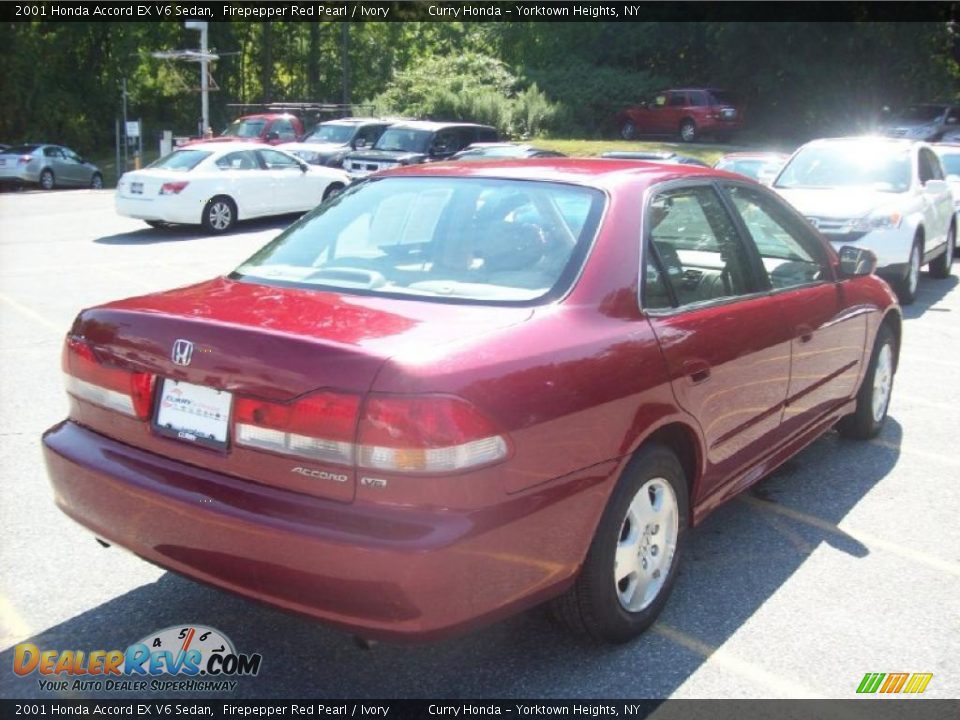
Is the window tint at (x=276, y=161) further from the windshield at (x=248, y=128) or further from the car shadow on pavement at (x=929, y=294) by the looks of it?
the car shadow on pavement at (x=929, y=294)

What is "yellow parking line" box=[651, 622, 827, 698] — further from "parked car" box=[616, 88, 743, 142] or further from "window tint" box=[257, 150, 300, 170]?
"parked car" box=[616, 88, 743, 142]

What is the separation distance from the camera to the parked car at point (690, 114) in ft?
111

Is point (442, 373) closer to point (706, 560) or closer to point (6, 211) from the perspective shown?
point (706, 560)

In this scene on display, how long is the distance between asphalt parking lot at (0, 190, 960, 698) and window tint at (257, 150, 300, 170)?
1235 centimetres

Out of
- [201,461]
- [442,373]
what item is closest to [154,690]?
[201,461]

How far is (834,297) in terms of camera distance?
4938 millimetres

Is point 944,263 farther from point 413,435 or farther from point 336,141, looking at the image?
point 336,141

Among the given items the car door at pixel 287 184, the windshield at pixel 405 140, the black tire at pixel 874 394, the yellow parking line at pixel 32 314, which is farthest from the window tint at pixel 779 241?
the windshield at pixel 405 140

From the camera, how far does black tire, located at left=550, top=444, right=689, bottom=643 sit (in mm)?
3242

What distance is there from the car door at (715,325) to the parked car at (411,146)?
16.2m

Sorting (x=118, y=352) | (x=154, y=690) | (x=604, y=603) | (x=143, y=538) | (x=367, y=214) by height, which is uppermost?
(x=367, y=214)

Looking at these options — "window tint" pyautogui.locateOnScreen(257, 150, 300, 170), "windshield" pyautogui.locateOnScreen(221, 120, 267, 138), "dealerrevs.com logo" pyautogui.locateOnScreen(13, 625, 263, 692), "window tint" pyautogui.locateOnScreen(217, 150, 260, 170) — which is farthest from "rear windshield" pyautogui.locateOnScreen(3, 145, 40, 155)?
"dealerrevs.com logo" pyautogui.locateOnScreen(13, 625, 263, 692)

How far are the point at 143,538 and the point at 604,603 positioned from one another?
1.47 meters

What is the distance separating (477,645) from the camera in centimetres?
348
